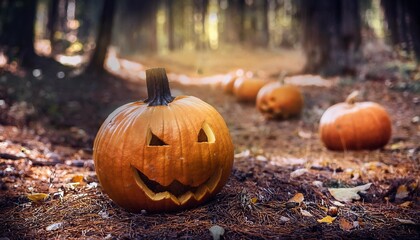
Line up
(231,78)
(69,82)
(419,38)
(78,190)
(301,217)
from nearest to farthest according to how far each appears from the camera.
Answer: (301,217) → (78,190) → (419,38) → (69,82) → (231,78)

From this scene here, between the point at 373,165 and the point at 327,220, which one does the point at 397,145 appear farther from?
the point at 327,220

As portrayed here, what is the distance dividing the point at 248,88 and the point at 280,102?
1.73 metres

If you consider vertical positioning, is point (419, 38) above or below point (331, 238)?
above

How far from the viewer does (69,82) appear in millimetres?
8758

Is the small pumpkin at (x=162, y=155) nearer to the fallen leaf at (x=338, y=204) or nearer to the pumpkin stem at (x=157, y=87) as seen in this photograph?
the pumpkin stem at (x=157, y=87)

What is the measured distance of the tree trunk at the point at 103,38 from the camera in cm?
937

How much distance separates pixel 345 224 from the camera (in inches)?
103

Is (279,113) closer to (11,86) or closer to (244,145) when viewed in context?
(244,145)

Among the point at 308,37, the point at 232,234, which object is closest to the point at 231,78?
the point at 308,37

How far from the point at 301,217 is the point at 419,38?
5547 millimetres

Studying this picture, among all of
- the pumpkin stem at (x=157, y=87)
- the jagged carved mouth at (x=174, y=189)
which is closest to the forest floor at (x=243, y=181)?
the jagged carved mouth at (x=174, y=189)

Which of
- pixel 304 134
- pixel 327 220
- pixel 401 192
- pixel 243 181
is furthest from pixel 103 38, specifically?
pixel 327 220

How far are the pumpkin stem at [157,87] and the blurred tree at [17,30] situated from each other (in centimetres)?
687

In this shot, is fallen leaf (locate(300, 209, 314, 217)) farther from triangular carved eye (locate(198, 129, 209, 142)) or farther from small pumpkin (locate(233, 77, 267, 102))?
small pumpkin (locate(233, 77, 267, 102))
